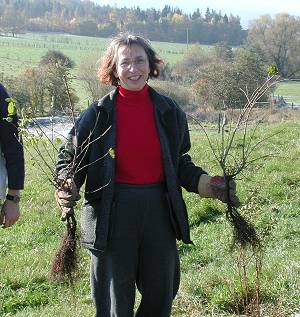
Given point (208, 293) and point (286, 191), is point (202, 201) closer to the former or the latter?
point (286, 191)

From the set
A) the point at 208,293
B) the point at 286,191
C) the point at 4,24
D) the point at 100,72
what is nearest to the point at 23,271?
the point at 208,293

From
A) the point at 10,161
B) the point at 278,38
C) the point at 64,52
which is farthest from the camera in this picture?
the point at 64,52

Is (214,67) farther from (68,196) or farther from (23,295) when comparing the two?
(68,196)

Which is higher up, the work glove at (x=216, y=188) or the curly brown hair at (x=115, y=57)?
the curly brown hair at (x=115, y=57)

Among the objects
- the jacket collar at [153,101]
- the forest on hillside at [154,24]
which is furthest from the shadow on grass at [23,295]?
the forest on hillside at [154,24]

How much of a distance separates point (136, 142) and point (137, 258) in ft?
2.30

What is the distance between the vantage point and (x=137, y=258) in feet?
10.5

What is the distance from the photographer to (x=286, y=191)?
717 centimetres

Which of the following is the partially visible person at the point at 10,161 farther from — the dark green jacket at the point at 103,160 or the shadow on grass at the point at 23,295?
the shadow on grass at the point at 23,295

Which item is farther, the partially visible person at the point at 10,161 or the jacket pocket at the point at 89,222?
the partially visible person at the point at 10,161

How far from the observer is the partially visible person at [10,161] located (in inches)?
132

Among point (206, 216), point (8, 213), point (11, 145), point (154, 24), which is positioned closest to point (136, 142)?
point (11, 145)

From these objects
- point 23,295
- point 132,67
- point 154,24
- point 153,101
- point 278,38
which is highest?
point 154,24

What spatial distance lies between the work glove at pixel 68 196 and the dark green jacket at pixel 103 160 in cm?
Answer: 9
